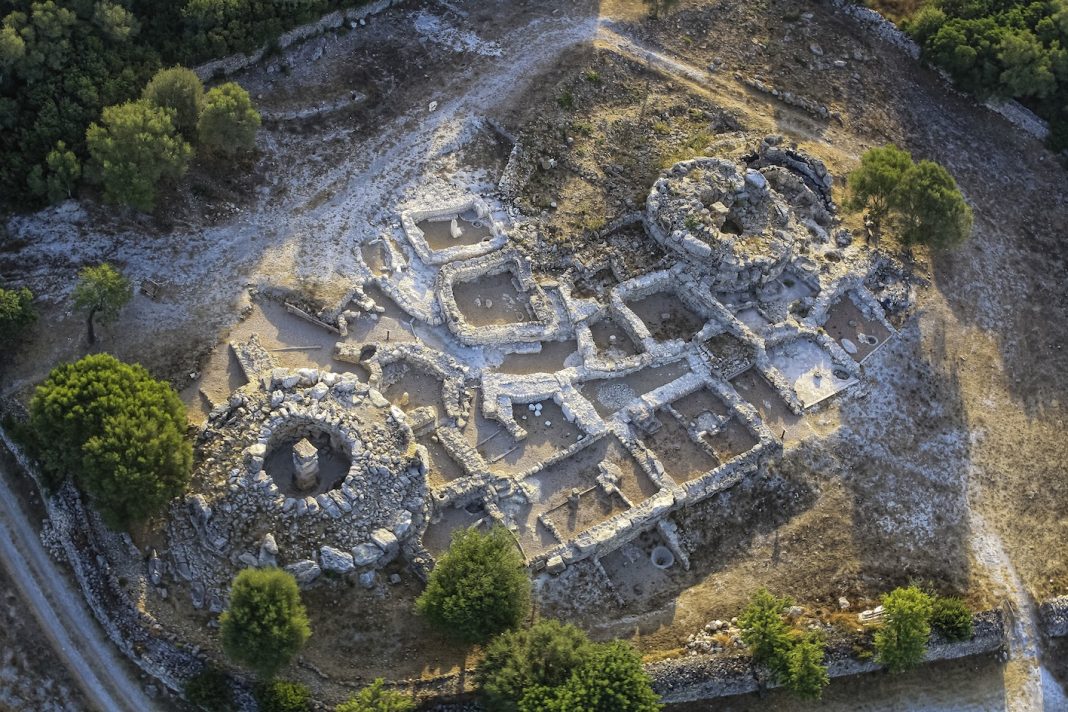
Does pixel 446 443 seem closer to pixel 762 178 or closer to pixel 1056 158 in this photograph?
pixel 762 178

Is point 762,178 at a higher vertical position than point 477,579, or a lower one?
higher

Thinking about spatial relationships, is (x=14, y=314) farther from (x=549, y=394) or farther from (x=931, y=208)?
(x=931, y=208)

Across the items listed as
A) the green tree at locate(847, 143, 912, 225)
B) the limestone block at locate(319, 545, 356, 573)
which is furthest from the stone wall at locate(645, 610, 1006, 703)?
the green tree at locate(847, 143, 912, 225)


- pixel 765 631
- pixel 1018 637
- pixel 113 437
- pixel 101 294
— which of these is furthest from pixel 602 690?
pixel 101 294

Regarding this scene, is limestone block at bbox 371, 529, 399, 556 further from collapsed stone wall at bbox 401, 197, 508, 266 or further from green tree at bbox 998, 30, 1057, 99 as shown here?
green tree at bbox 998, 30, 1057, 99

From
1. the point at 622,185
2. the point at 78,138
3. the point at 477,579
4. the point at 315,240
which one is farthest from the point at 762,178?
the point at 78,138

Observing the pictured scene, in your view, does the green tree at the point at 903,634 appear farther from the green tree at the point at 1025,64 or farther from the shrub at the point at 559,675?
the green tree at the point at 1025,64
